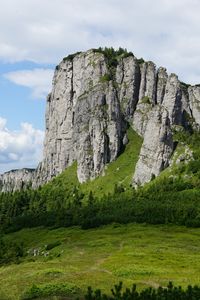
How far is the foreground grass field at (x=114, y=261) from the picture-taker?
69.8 m

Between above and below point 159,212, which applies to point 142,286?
below

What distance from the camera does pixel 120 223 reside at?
622ft

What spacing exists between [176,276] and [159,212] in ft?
390

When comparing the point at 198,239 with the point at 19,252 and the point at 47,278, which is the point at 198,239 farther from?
the point at 47,278

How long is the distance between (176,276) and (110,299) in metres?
43.8

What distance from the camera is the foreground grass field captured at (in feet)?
229

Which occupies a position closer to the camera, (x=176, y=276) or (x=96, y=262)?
(x=176, y=276)

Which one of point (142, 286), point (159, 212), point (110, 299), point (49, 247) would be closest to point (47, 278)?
point (142, 286)

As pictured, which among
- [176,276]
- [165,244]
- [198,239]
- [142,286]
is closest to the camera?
[142,286]

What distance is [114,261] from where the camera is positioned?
94562 millimetres

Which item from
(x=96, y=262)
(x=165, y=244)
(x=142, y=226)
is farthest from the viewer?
(x=142, y=226)

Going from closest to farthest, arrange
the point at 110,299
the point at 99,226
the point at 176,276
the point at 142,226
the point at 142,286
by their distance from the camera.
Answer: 1. the point at 110,299
2. the point at 142,286
3. the point at 176,276
4. the point at 142,226
5. the point at 99,226

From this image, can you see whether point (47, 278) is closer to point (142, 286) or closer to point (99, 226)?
point (142, 286)

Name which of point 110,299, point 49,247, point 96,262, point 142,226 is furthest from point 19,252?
point 110,299
